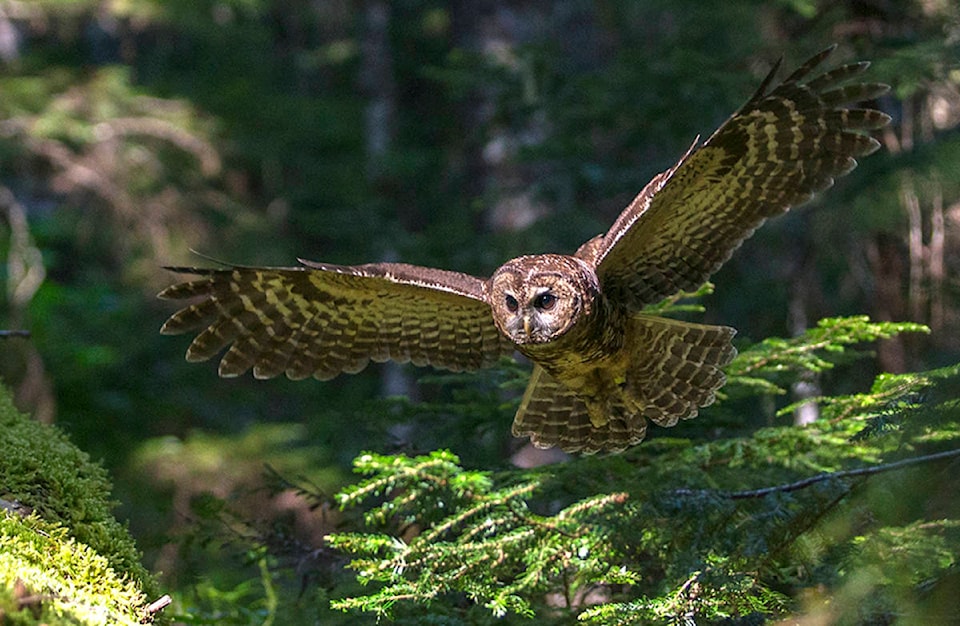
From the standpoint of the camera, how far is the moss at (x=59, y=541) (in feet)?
8.35

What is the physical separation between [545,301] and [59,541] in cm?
185

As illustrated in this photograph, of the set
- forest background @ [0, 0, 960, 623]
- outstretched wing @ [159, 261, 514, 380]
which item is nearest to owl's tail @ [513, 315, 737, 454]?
forest background @ [0, 0, 960, 623]

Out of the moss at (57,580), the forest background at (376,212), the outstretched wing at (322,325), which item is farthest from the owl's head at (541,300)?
the moss at (57,580)

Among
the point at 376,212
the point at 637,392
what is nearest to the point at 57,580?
the point at 637,392

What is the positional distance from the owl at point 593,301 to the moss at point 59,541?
3.33 ft

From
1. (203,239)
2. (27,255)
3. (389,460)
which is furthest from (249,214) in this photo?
(389,460)

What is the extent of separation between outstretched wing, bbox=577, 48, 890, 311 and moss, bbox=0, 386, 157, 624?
202cm

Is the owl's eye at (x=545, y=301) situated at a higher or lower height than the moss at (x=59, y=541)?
higher

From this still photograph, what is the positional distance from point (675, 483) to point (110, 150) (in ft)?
32.0

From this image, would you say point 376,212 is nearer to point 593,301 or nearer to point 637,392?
point 637,392

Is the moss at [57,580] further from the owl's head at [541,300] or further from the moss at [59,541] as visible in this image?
the owl's head at [541,300]

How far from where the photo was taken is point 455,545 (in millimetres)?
3312

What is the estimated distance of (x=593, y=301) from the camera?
4082 mm

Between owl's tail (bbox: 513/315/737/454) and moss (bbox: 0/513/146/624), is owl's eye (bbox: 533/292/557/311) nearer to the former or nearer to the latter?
owl's tail (bbox: 513/315/737/454)
